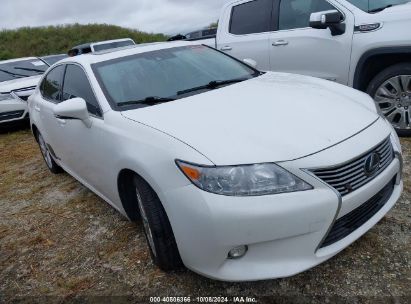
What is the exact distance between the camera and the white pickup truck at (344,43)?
4102mm

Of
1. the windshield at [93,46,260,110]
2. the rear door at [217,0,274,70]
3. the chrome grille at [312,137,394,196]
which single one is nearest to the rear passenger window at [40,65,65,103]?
the windshield at [93,46,260,110]

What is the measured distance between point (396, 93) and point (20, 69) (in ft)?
26.6

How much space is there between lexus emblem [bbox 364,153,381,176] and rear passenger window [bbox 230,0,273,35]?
3.43m

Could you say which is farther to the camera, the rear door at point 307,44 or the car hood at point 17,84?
the car hood at point 17,84

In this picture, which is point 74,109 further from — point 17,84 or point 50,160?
point 17,84

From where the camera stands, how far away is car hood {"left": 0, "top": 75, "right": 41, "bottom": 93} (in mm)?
7893

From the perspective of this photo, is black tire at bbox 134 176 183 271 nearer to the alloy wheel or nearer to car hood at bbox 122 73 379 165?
car hood at bbox 122 73 379 165

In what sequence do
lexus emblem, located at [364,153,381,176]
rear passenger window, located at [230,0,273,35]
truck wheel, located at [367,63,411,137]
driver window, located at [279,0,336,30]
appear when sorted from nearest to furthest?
lexus emblem, located at [364,153,381,176] → truck wheel, located at [367,63,411,137] → driver window, located at [279,0,336,30] → rear passenger window, located at [230,0,273,35]

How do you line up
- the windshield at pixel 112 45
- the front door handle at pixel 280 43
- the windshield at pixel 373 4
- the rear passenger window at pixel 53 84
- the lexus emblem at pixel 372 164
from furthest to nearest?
the windshield at pixel 112 45
the front door handle at pixel 280 43
the windshield at pixel 373 4
the rear passenger window at pixel 53 84
the lexus emblem at pixel 372 164

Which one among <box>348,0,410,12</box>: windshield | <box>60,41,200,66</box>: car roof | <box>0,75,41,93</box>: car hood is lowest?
<box>0,75,41,93</box>: car hood

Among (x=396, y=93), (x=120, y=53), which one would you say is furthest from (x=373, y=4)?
(x=120, y=53)

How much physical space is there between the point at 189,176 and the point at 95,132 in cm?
115

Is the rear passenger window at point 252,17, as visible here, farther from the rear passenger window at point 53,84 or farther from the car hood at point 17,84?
the car hood at point 17,84

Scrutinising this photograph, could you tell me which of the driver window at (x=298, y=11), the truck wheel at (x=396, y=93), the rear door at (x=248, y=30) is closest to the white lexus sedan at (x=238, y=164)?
the truck wheel at (x=396, y=93)
